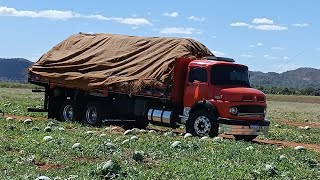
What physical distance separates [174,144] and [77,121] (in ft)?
36.7

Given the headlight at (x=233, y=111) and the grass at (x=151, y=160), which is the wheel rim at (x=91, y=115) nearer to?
the headlight at (x=233, y=111)

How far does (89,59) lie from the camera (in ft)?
79.9

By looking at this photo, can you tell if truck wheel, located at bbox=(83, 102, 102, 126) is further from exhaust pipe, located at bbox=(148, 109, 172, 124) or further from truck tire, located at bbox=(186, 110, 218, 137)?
truck tire, located at bbox=(186, 110, 218, 137)

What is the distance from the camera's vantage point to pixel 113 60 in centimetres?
2344

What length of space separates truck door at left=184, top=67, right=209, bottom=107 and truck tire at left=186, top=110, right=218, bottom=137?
55cm

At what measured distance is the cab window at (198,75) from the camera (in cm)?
1983

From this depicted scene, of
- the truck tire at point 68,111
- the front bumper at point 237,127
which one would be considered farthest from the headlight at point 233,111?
the truck tire at point 68,111

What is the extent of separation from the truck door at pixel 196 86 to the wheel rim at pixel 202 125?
2.41 feet

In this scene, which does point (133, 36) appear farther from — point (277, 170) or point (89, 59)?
point (277, 170)

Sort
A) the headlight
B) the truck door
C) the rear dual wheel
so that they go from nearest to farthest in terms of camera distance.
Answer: the headlight → the truck door → the rear dual wheel

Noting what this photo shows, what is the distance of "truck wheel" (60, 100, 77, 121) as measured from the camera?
24.5m

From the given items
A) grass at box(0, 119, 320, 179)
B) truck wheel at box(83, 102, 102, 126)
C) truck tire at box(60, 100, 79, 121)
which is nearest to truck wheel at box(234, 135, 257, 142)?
grass at box(0, 119, 320, 179)

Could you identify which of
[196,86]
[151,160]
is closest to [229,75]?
[196,86]

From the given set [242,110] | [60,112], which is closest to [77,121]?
[60,112]
